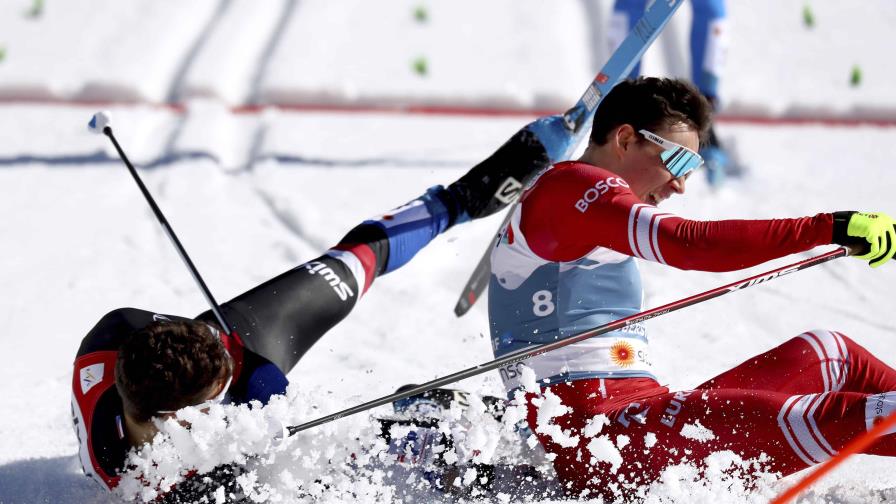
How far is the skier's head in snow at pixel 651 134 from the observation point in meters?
2.03

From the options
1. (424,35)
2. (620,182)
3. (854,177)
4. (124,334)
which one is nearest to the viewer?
(620,182)

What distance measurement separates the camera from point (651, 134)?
2018mm

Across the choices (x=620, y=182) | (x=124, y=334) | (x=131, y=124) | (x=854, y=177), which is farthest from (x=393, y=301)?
(x=854, y=177)

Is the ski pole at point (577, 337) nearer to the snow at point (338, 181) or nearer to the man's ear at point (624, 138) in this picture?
the snow at point (338, 181)

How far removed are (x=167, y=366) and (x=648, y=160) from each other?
102 centimetres

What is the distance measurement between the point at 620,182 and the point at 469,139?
7.84 feet

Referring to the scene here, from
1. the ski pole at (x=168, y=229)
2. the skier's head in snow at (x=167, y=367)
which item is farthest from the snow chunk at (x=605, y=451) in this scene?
the ski pole at (x=168, y=229)

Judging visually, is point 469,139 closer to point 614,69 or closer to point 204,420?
point 614,69

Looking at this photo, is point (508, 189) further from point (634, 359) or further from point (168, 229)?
point (168, 229)

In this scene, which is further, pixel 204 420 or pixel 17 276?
pixel 17 276

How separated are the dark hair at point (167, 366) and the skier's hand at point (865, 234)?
3.74 ft

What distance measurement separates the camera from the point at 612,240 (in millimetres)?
1879

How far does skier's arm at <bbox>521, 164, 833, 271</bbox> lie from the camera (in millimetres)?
1792

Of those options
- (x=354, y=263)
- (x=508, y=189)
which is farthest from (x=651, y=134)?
(x=354, y=263)
